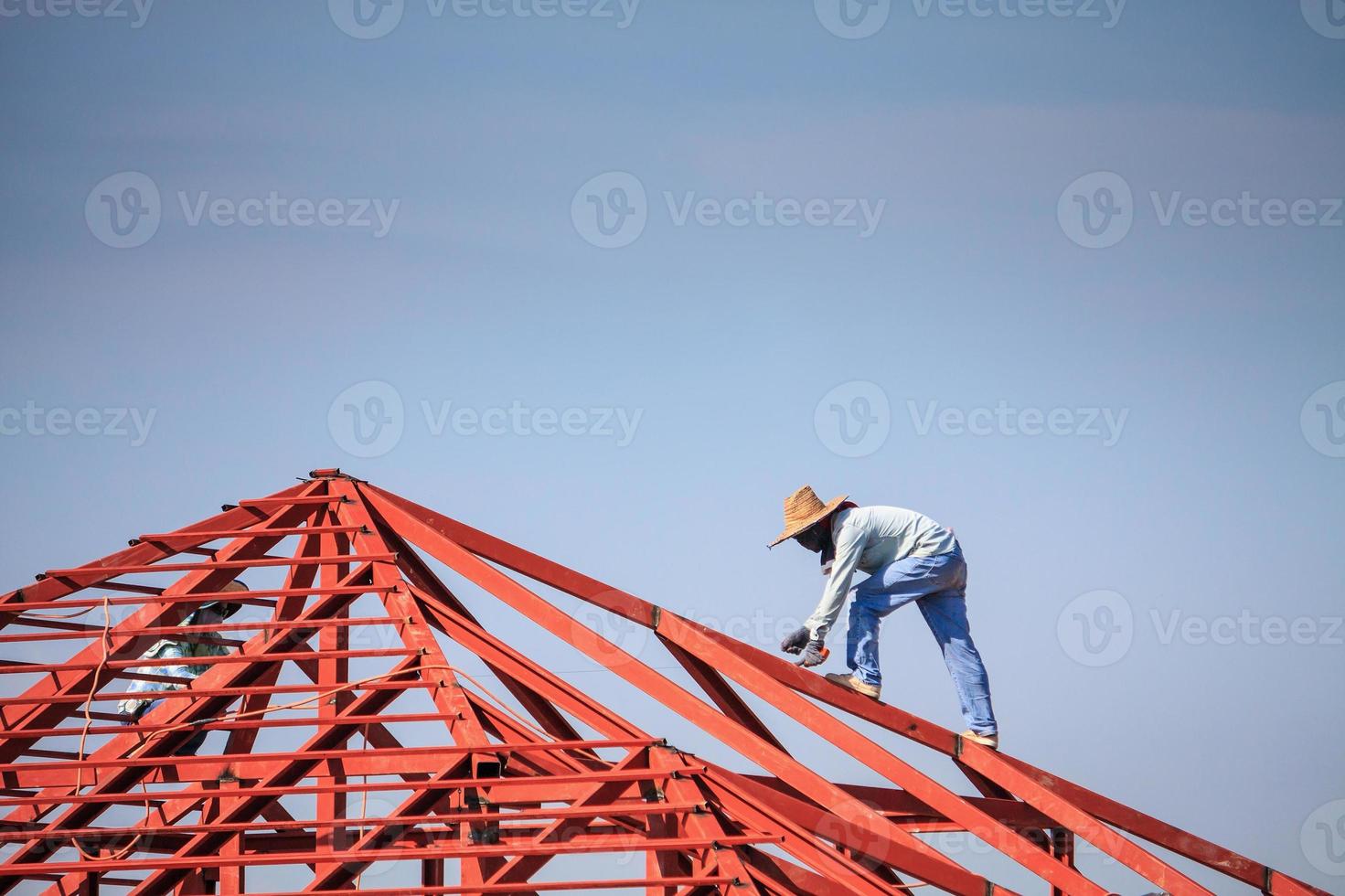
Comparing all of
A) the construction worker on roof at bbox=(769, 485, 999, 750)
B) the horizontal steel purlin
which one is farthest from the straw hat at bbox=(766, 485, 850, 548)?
the horizontal steel purlin

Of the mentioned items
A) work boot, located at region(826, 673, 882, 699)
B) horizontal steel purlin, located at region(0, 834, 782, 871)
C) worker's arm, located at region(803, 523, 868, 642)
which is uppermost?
worker's arm, located at region(803, 523, 868, 642)

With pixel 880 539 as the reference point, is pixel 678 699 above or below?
below

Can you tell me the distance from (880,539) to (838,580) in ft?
2.17

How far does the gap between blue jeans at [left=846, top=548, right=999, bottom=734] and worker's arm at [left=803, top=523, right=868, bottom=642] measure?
365 millimetres

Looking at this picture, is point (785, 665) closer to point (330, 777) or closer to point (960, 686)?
point (960, 686)

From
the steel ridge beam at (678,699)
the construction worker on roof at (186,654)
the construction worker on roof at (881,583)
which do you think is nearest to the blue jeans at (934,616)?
the construction worker on roof at (881,583)

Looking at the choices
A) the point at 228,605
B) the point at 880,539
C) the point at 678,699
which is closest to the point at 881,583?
the point at 880,539

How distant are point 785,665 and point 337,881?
187 inches

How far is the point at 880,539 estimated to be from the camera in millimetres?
14586

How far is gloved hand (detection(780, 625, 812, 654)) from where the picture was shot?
14.2m

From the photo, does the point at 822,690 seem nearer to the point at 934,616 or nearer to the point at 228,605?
the point at 934,616

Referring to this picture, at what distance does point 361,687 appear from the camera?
12.6 meters

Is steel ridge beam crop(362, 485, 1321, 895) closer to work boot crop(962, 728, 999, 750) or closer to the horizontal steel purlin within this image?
work boot crop(962, 728, 999, 750)

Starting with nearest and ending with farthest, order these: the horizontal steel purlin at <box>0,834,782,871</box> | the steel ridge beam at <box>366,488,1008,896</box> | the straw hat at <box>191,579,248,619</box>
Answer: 1. the horizontal steel purlin at <box>0,834,782,871</box>
2. the steel ridge beam at <box>366,488,1008,896</box>
3. the straw hat at <box>191,579,248,619</box>
